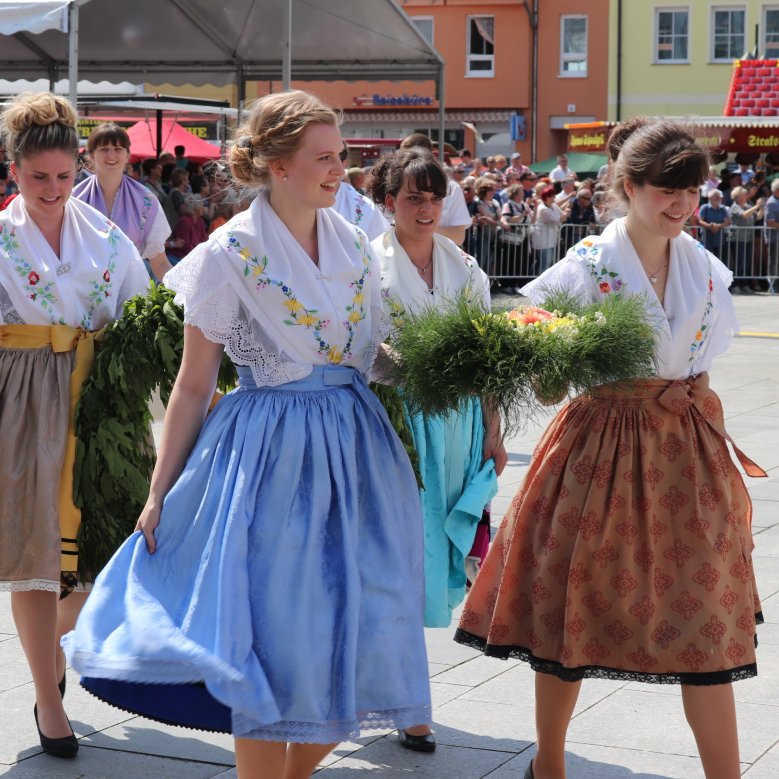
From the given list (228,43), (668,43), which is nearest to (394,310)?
(228,43)

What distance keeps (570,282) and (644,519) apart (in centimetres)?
63

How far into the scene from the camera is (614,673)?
3.46 metres

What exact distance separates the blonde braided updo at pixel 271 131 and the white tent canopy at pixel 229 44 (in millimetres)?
10122

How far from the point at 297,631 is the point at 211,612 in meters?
0.19

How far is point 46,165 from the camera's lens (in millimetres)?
4074

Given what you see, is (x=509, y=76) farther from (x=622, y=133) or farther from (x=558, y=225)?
(x=622, y=133)

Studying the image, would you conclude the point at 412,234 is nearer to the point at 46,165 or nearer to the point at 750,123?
the point at 46,165

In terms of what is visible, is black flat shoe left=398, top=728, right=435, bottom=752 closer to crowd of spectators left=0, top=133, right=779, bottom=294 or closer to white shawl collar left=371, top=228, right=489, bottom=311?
white shawl collar left=371, top=228, right=489, bottom=311

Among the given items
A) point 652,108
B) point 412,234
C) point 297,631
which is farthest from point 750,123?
point 297,631

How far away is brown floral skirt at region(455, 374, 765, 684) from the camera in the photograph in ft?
11.2

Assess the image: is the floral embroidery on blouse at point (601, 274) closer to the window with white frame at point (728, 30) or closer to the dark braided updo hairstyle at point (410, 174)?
the dark braided updo hairstyle at point (410, 174)

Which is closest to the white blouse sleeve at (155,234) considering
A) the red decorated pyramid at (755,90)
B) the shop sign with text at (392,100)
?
the red decorated pyramid at (755,90)

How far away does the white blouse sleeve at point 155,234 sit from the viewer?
6.32 m

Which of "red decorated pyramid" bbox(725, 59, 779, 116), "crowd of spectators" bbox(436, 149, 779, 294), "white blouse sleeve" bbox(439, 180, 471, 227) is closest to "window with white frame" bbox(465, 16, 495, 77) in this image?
"red decorated pyramid" bbox(725, 59, 779, 116)
